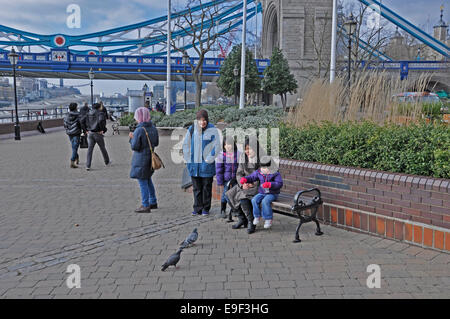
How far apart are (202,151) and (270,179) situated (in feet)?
4.42

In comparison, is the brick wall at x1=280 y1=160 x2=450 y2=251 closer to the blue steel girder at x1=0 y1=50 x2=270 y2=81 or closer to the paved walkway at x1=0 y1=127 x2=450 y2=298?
the paved walkway at x1=0 y1=127 x2=450 y2=298

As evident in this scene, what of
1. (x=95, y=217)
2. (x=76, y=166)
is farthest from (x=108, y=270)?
(x=76, y=166)

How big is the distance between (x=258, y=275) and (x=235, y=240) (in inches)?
50.4

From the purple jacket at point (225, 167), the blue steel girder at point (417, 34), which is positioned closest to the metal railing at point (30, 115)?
the purple jacket at point (225, 167)

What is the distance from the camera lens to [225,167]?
273 inches

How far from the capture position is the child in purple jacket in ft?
20.0

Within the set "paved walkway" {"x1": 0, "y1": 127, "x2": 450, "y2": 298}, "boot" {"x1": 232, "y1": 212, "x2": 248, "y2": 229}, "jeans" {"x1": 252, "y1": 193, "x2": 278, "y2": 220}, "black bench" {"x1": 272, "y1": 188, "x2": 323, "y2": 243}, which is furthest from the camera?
"boot" {"x1": 232, "y1": 212, "x2": 248, "y2": 229}

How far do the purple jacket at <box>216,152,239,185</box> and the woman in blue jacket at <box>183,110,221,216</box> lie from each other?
0.18 meters

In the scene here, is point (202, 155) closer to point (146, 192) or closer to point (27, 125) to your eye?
point (146, 192)

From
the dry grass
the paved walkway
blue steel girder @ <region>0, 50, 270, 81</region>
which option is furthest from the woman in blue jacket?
blue steel girder @ <region>0, 50, 270, 81</region>

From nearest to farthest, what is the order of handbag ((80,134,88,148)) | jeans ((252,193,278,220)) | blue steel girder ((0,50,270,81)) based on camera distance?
jeans ((252,193,278,220)) → handbag ((80,134,88,148)) → blue steel girder ((0,50,270,81))

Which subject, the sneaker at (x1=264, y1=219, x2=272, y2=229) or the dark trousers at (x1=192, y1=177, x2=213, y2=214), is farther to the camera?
the dark trousers at (x1=192, y1=177, x2=213, y2=214)

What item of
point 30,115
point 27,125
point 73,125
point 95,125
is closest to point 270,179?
point 95,125

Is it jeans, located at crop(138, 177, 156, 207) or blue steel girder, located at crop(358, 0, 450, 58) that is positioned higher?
blue steel girder, located at crop(358, 0, 450, 58)
